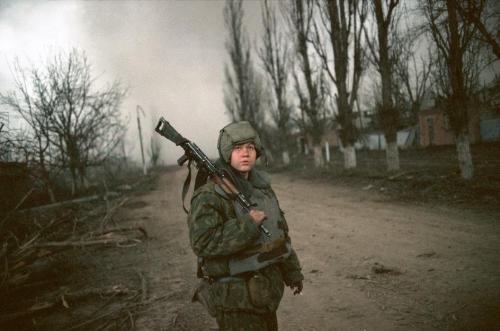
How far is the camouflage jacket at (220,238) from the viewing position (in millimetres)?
A: 1945

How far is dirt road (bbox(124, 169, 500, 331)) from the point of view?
3693 mm

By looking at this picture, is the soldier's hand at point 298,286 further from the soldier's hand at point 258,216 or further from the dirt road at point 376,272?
the dirt road at point 376,272

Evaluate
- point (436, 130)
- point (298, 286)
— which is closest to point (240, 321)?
point (298, 286)

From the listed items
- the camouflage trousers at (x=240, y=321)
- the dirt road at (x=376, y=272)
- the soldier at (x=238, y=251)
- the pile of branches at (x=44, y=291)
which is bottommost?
the dirt road at (x=376, y=272)

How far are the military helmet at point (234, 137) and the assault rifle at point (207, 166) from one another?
0.11m

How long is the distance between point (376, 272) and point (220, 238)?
368 centimetres

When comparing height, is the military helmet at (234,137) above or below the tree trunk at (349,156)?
above

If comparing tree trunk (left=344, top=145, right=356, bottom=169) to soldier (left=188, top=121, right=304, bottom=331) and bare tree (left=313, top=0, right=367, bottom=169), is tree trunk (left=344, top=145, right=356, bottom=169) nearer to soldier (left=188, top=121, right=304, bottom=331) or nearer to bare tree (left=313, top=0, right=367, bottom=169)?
bare tree (left=313, top=0, right=367, bottom=169)

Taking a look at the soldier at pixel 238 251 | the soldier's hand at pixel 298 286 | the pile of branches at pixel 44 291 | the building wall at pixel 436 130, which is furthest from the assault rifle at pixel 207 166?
the building wall at pixel 436 130

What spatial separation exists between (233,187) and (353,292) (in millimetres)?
2990

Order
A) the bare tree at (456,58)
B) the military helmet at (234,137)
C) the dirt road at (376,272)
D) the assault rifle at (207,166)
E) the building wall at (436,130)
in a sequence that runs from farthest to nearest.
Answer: the building wall at (436,130) < the bare tree at (456,58) < the dirt road at (376,272) < the military helmet at (234,137) < the assault rifle at (207,166)

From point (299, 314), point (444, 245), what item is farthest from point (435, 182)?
point (299, 314)

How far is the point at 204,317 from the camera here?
4102 millimetres

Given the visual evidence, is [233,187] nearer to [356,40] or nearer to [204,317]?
[204,317]
